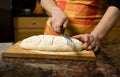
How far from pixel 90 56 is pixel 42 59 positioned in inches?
6.5

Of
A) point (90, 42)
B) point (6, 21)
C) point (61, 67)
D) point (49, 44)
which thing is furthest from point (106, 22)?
point (6, 21)

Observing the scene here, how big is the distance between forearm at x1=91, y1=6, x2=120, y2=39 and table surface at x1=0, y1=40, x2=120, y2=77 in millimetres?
118

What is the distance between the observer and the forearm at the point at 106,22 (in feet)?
3.55

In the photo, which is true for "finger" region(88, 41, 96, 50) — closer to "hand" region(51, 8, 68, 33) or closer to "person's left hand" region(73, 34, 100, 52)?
"person's left hand" region(73, 34, 100, 52)

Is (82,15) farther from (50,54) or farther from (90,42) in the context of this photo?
(50,54)

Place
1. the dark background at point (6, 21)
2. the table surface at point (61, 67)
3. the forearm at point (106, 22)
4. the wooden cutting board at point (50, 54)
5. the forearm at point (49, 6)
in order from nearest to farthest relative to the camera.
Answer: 1. the table surface at point (61, 67)
2. the wooden cutting board at point (50, 54)
3. the forearm at point (106, 22)
4. the forearm at point (49, 6)
5. the dark background at point (6, 21)

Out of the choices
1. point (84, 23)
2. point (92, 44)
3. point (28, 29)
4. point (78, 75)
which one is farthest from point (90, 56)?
point (28, 29)

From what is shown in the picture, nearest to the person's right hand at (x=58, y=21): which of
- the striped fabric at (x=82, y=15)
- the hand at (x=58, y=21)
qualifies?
the hand at (x=58, y=21)

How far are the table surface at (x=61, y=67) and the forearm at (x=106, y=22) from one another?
12 centimetres

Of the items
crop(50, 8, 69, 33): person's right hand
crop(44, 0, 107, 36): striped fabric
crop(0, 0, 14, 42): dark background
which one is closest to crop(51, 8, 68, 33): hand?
crop(50, 8, 69, 33): person's right hand

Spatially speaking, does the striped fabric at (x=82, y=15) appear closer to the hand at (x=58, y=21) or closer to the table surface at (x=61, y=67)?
the hand at (x=58, y=21)

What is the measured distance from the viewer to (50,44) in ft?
3.30

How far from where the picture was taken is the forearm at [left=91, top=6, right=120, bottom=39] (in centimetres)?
108

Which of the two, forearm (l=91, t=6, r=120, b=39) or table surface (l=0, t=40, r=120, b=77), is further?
forearm (l=91, t=6, r=120, b=39)
